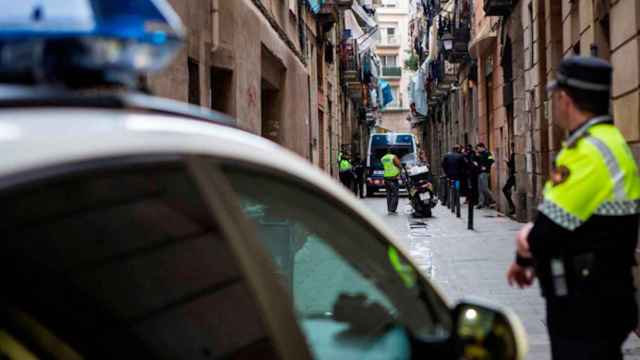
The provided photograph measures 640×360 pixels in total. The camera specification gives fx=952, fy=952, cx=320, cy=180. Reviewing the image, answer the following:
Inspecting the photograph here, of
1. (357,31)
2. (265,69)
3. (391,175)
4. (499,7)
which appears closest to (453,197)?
(391,175)

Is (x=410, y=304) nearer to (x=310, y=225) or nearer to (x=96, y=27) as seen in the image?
(x=310, y=225)

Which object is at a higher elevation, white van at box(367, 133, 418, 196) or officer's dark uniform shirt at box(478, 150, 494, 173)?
white van at box(367, 133, 418, 196)

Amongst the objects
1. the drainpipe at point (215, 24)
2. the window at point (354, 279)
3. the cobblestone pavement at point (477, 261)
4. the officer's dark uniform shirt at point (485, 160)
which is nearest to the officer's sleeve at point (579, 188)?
the window at point (354, 279)

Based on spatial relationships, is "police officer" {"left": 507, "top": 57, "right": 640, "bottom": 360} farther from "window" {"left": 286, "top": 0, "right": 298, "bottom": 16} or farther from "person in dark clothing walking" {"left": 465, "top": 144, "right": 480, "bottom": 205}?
"window" {"left": 286, "top": 0, "right": 298, "bottom": 16}

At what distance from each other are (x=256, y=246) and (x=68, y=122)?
1.54 ft

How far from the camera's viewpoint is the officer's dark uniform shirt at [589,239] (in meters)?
3.41

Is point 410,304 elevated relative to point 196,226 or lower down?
lower down

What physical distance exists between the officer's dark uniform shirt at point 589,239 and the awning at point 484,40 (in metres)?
21.0

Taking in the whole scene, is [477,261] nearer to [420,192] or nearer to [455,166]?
[455,166]

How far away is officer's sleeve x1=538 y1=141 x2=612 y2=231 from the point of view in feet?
11.2

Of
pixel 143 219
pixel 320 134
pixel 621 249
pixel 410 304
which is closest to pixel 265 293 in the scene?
pixel 143 219

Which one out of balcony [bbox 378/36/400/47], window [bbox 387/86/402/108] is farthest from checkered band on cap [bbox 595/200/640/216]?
balcony [bbox 378/36/400/47]

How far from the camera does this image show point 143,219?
1.55 metres

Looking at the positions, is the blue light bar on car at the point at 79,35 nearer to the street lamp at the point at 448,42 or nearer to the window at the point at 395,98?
the street lamp at the point at 448,42
